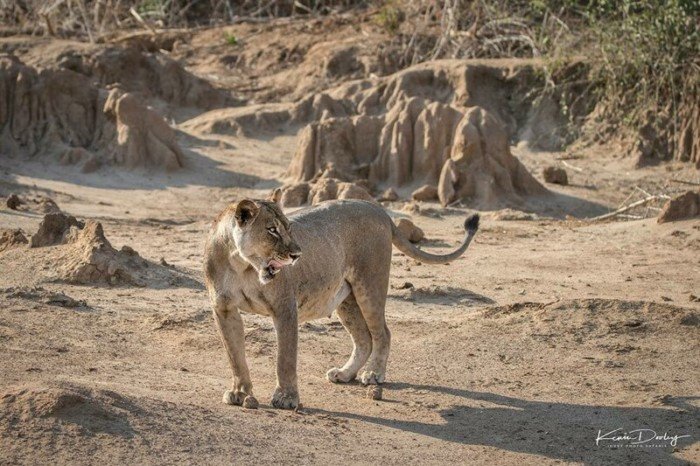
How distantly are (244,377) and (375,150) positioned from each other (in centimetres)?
1230

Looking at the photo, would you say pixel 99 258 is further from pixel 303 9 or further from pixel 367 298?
pixel 303 9

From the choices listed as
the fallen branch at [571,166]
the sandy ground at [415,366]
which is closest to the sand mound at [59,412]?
the sandy ground at [415,366]

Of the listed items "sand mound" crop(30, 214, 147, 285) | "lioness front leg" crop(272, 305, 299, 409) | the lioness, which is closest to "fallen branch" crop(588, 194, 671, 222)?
"sand mound" crop(30, 214, 147, 285)

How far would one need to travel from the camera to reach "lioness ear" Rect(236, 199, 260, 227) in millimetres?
7875

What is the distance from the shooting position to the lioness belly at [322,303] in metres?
8.66

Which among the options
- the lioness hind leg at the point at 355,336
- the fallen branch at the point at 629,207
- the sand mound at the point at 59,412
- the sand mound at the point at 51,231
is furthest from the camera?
the fallen branch at the point at 629,207

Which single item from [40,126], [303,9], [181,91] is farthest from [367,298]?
[303,9]

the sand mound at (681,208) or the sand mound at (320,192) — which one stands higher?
the sand mound at (681,208)

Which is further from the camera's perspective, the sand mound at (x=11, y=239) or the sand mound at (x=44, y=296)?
the sand mound at (x=11, y=239)

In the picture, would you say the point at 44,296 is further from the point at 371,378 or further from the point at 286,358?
the point at 286,358

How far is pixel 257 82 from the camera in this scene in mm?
26375

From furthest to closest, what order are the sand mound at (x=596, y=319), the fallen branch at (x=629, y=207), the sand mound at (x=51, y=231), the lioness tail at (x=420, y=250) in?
the fallen branch at (x=629, y=207) → the sand mound at (x=51, y=231) → the sand mound at (x=596, y=319) → the lioness tail at (x=420, y=250)

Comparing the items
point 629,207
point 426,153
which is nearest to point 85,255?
point 426,153
